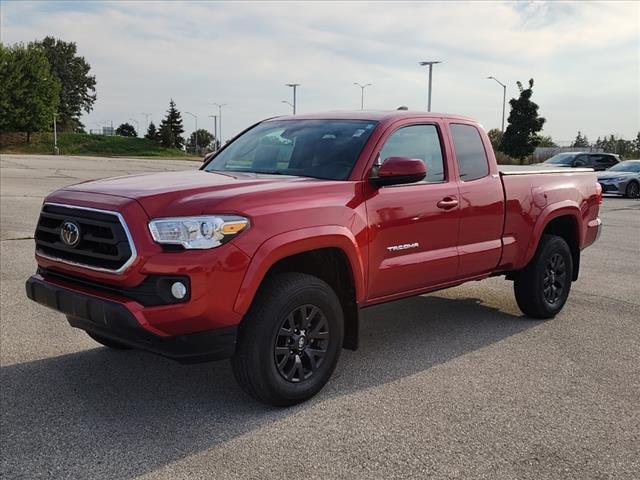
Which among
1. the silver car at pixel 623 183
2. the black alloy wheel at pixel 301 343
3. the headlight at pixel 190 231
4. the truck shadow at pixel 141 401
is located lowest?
the truck shadow at pixel 141 401

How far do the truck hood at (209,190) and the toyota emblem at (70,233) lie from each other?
0.24 metres

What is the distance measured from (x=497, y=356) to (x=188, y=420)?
249 centimetres

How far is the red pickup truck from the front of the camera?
11.8 ft

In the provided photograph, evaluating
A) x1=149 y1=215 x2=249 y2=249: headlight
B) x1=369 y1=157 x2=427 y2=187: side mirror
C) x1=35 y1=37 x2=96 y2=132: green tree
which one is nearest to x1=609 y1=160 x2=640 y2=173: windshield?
x1=369 y1=157 x2=427 y2=187: side mirror

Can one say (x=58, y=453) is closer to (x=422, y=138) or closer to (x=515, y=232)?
(x=422, y=138)

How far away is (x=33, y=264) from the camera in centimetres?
835

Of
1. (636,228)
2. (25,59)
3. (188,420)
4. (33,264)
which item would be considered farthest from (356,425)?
(25,59)

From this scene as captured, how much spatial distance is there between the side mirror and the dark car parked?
895 inches

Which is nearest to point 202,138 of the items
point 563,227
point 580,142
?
point 580,142

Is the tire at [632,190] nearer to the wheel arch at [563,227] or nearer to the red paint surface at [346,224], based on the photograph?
the wheel arch at [563,227]

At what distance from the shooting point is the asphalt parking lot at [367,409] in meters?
3.41

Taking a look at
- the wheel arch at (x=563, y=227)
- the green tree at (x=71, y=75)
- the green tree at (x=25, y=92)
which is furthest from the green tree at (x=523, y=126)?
the green tree at (x=71, y=75)

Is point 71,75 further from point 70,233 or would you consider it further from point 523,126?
point 70,233

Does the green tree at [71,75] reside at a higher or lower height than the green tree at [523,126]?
higher
